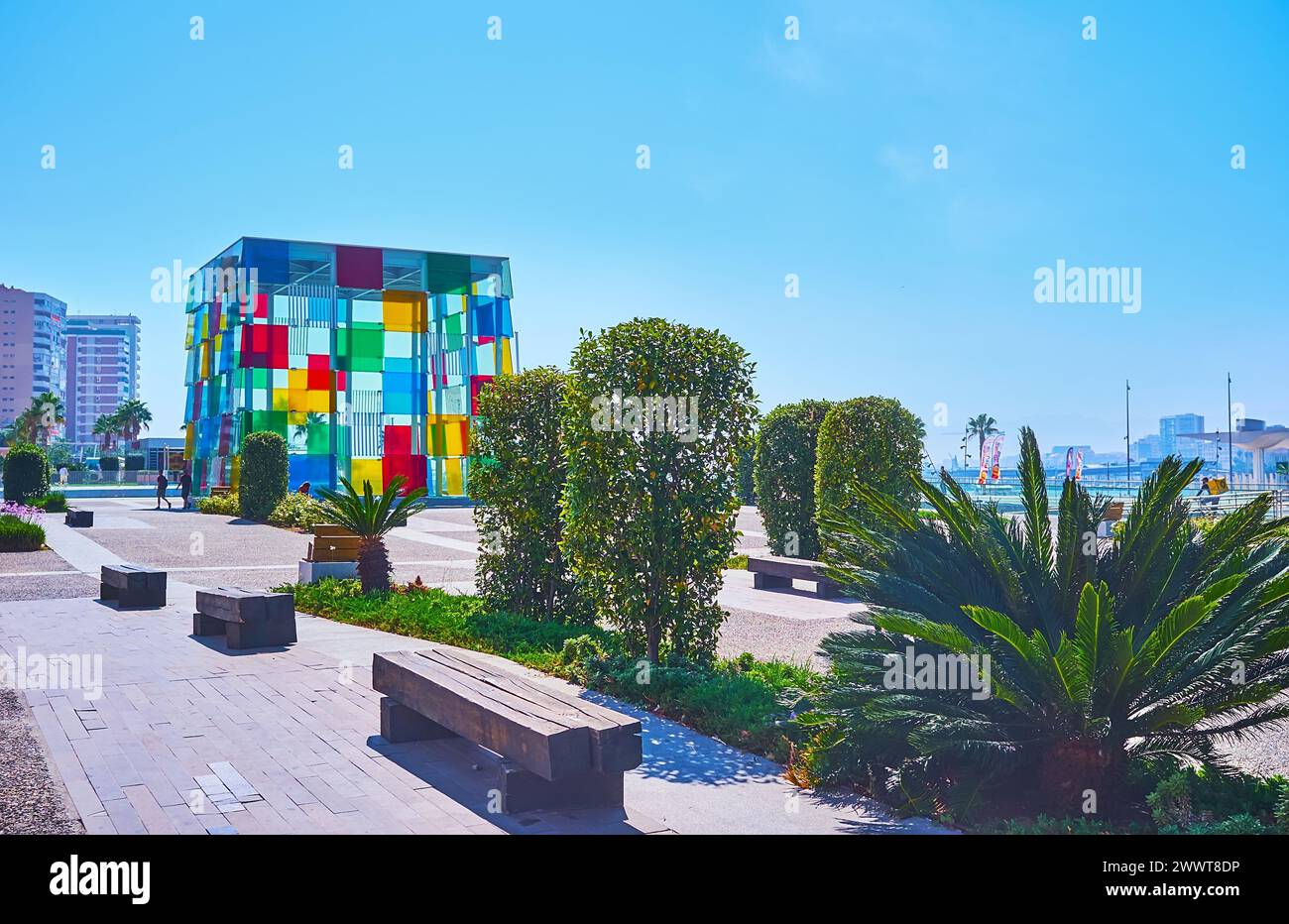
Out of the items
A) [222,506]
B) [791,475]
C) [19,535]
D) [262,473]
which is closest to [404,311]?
[222,506]

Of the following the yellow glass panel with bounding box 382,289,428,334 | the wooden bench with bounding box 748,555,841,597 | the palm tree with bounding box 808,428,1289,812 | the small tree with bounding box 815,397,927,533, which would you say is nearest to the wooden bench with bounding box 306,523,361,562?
the wooden bench with bounding box 748,555,841,597

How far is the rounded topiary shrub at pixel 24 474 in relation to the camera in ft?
96.8

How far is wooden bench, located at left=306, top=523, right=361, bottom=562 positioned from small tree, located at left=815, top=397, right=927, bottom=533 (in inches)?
289

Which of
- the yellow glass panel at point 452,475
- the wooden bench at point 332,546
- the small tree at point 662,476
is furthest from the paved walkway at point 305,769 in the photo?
the yellow glass panel at point 452,475

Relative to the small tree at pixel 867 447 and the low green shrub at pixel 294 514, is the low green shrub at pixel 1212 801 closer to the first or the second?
the small tree at pixel 867 447

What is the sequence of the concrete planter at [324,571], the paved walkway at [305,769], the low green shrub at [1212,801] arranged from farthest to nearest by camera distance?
the concrete planter at [324,571], the paved walkway at [305,769], the low green shrub at [1212,801]

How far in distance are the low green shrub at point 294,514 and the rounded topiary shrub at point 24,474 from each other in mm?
8778

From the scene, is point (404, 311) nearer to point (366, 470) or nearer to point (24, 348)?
point (366, 470)

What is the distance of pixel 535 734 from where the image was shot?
4.48 meters

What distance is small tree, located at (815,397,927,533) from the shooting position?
14758mm

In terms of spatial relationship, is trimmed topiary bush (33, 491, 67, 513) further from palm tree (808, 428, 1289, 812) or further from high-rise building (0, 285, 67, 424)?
high-rise building (0, 285, 67, 424)
